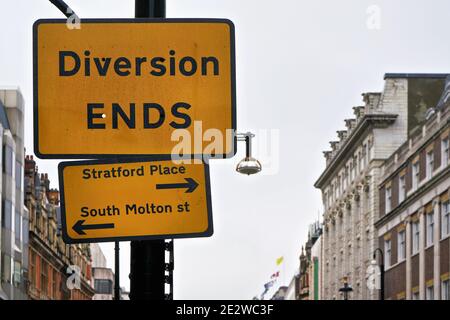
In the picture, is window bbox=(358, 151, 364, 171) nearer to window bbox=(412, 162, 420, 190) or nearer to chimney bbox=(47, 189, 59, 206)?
window bbox=(412, 162, 420, 190)

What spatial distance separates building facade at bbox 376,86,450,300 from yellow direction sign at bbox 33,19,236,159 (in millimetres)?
51286

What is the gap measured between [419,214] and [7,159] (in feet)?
83.3

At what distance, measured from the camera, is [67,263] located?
98812 mm

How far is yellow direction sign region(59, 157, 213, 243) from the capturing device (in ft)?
18.2

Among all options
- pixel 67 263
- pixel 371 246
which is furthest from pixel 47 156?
pixel 67 263

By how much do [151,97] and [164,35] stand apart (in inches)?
12.8

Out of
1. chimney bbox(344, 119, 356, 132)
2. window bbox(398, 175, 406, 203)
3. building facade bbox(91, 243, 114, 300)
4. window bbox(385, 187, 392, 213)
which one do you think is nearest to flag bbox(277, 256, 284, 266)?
building facade bbox(91, 243, 114, 300)

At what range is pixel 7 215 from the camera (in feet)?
231

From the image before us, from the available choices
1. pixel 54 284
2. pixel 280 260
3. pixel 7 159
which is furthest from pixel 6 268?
pixel 280 260

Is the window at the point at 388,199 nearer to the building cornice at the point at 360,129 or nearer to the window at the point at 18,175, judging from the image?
the building cornice at the point at 360,129

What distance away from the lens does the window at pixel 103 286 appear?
14488 cm

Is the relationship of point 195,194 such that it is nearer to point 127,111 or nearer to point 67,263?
point 127,111

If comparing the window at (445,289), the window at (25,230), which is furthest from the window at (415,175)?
the window at (25,230)
